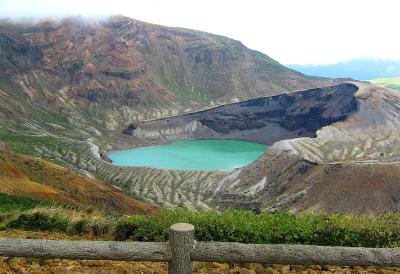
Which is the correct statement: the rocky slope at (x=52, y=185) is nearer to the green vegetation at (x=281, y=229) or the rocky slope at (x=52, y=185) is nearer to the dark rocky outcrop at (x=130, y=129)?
the green vegetation at (x=281, y=229)

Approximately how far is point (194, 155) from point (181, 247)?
14757 centimetres

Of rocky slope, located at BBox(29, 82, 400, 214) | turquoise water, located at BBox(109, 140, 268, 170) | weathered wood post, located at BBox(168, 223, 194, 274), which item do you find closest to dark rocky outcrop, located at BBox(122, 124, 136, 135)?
turquoise water, located at BBox(109, 140, 268, 170)

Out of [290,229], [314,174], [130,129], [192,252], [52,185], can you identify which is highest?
[192,252]

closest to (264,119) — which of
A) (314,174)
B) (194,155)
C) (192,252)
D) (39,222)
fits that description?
(194,155)

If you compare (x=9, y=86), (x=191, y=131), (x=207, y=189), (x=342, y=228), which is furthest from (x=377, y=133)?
(x=9, y=86)

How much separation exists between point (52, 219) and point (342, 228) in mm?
9435

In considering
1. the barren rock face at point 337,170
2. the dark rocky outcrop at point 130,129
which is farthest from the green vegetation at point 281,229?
the dark rocky outcrop at point 130,129

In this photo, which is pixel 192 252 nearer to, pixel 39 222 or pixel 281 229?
pixel 281 229

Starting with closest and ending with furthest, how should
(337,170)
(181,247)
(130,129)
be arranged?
(181,247)
(337,170)
(130,129)

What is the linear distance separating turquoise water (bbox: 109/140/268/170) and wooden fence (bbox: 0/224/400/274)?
397 feet

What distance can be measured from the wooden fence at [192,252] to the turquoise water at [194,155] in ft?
397

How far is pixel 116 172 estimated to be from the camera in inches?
4353

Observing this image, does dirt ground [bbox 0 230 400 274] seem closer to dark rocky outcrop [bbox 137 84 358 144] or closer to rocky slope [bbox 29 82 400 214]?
rocky slope [bbox 29 82 400 214]

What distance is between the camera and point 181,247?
8125 mm
